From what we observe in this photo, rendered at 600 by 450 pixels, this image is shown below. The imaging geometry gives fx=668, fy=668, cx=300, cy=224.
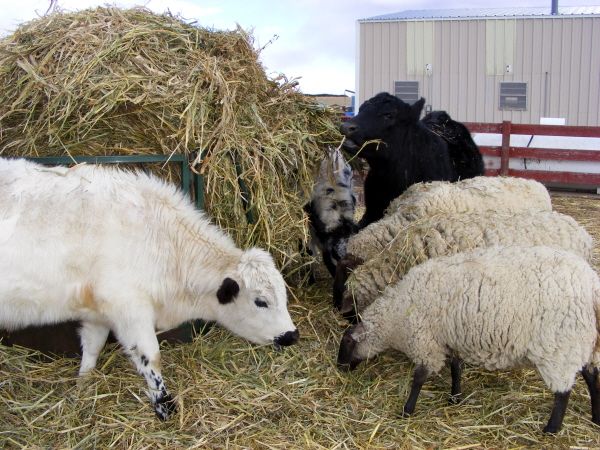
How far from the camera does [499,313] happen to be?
4.45 metres

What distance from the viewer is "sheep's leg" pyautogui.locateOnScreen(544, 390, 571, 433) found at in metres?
4.35

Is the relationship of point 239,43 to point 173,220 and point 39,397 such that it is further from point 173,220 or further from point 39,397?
point 39,397

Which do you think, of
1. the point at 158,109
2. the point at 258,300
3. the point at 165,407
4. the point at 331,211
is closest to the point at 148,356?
the point at 165,407

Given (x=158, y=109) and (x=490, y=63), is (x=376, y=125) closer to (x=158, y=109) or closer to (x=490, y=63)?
(x=158, y=109)

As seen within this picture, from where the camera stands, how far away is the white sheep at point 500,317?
4281mm

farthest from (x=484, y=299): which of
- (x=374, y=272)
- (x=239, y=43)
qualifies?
(x=239, y=43)

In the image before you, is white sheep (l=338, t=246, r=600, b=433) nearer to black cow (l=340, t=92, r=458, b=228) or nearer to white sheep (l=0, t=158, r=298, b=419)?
white sheep (l=0, t=158, r=298, b=419)

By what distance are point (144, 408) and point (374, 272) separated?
223 cm

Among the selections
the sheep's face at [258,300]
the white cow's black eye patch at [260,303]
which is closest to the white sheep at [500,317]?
the sheep's face at [258,300]

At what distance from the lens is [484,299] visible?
4.54m

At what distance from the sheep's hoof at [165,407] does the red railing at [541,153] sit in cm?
1107

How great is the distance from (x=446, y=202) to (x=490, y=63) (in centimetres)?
1543

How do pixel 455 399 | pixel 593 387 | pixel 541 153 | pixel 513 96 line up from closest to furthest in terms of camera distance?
pixel 593 387 < pixel 455 399 < pixel 541 153 < pixel 513 96

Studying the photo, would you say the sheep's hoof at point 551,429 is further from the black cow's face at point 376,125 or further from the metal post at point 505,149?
the metal post at point 505,149
